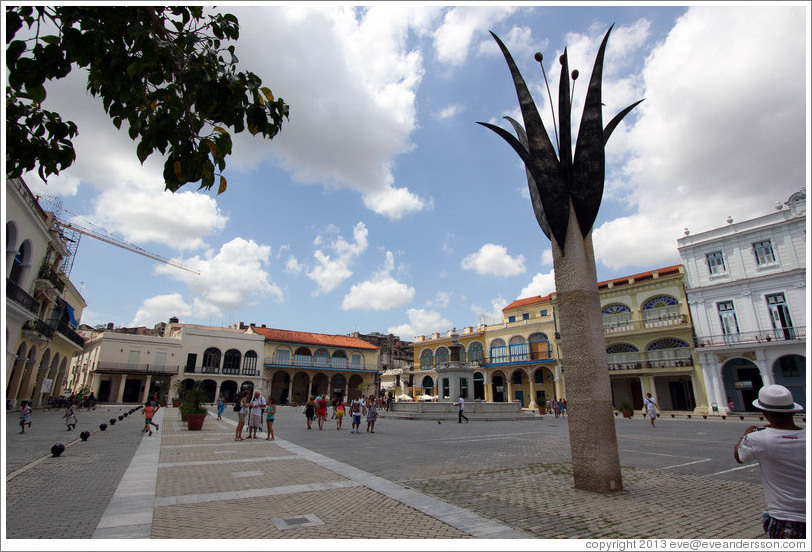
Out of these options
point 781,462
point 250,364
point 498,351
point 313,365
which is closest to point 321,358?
point 313,365

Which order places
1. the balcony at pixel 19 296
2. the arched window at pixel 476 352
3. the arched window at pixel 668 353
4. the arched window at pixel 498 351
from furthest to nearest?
the arched window at pixel 476 352, the arched window at pixel 498 351, the arched window at pixel 668 353, the balcony at pixel 19 296

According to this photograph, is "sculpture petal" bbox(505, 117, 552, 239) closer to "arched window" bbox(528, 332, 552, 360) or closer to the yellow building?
the yellow building

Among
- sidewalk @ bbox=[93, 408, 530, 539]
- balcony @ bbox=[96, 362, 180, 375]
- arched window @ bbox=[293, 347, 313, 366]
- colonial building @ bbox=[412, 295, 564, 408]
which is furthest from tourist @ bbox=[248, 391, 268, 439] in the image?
arched window @ bbox=[293, 347, 313, 366]

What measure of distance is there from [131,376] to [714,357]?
5026 cm

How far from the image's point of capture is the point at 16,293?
19.5 m

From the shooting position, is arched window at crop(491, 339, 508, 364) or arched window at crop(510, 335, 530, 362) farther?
arched window at crop(491, 339, 508, 364)

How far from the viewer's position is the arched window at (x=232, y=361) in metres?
46.4

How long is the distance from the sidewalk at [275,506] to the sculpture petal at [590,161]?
5066mm

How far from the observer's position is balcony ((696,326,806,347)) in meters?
25.9

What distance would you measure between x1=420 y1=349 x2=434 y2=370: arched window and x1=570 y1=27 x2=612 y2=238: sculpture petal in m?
42.9

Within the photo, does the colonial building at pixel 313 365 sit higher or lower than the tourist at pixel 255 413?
higher

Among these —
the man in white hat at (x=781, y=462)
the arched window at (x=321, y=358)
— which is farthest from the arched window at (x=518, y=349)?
the man in white hat at (x=781, y=462)

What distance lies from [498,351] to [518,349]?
2447 millimetres

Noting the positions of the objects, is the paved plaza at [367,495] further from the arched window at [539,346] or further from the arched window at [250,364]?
the arched window at [250,364]
